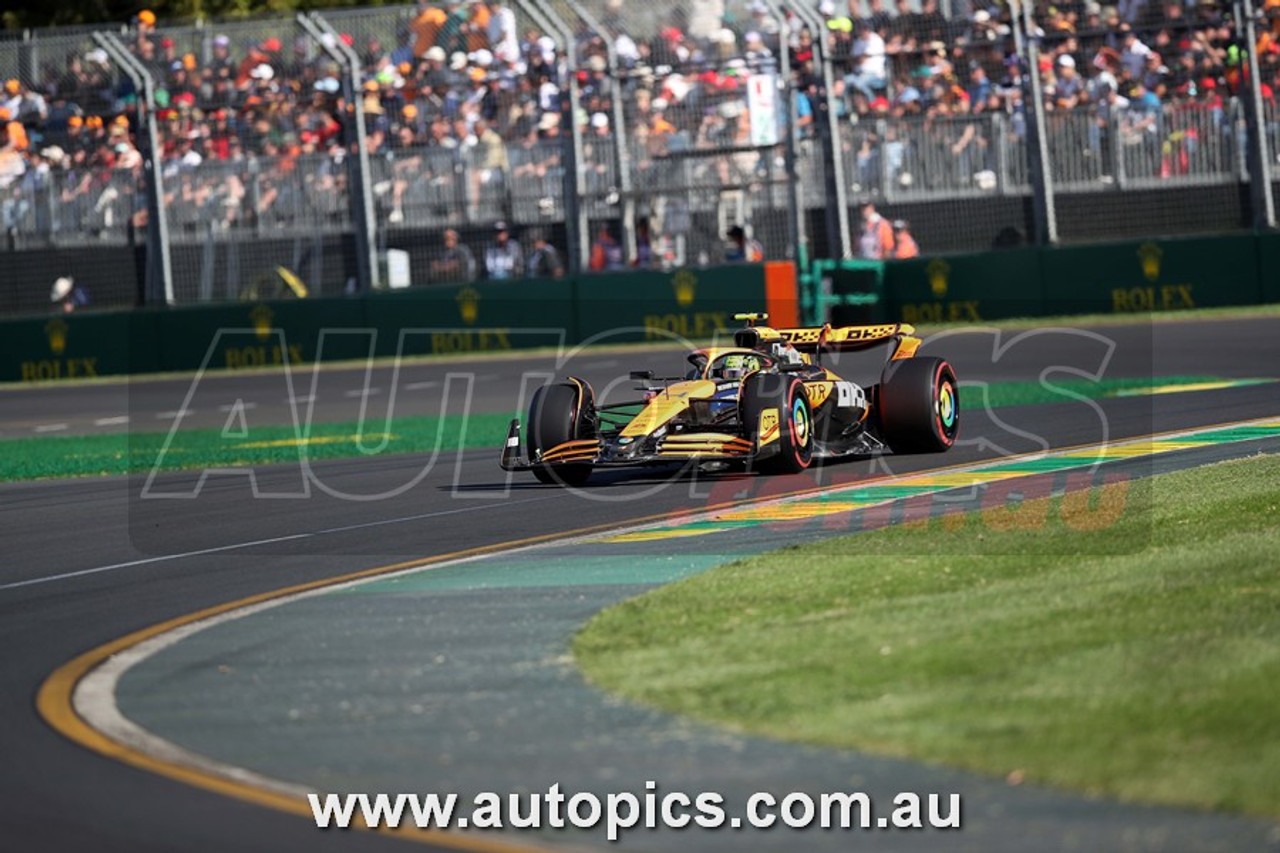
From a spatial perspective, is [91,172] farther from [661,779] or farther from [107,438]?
[661,779]

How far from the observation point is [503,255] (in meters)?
27.2

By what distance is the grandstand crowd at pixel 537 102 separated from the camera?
24.7 m

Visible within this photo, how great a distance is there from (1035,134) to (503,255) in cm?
760

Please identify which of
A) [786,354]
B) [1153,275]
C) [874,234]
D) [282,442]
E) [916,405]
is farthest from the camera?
[874,234]

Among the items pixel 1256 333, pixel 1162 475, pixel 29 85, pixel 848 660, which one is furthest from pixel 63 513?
pixel 29 85

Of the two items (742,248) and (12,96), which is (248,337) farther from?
(742,248)

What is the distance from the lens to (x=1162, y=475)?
39.0 feet

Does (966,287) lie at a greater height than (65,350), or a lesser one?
lesser

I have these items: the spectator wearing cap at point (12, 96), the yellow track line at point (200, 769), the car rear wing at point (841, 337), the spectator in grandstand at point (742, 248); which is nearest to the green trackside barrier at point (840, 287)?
the spectator in grandstand at point (742, 248)

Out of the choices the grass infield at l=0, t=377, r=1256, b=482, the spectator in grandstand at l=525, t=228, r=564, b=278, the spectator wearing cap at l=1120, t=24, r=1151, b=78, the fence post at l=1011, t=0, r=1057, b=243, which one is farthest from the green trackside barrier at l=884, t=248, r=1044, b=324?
the grass infield at l=0, t=377, r=1256, b=482

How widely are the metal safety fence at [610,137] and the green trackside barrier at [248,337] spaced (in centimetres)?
41

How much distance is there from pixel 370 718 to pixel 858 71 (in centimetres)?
2092

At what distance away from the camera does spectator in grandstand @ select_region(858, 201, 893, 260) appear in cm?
2608

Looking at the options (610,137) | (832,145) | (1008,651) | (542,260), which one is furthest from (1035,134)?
(1008,651)
